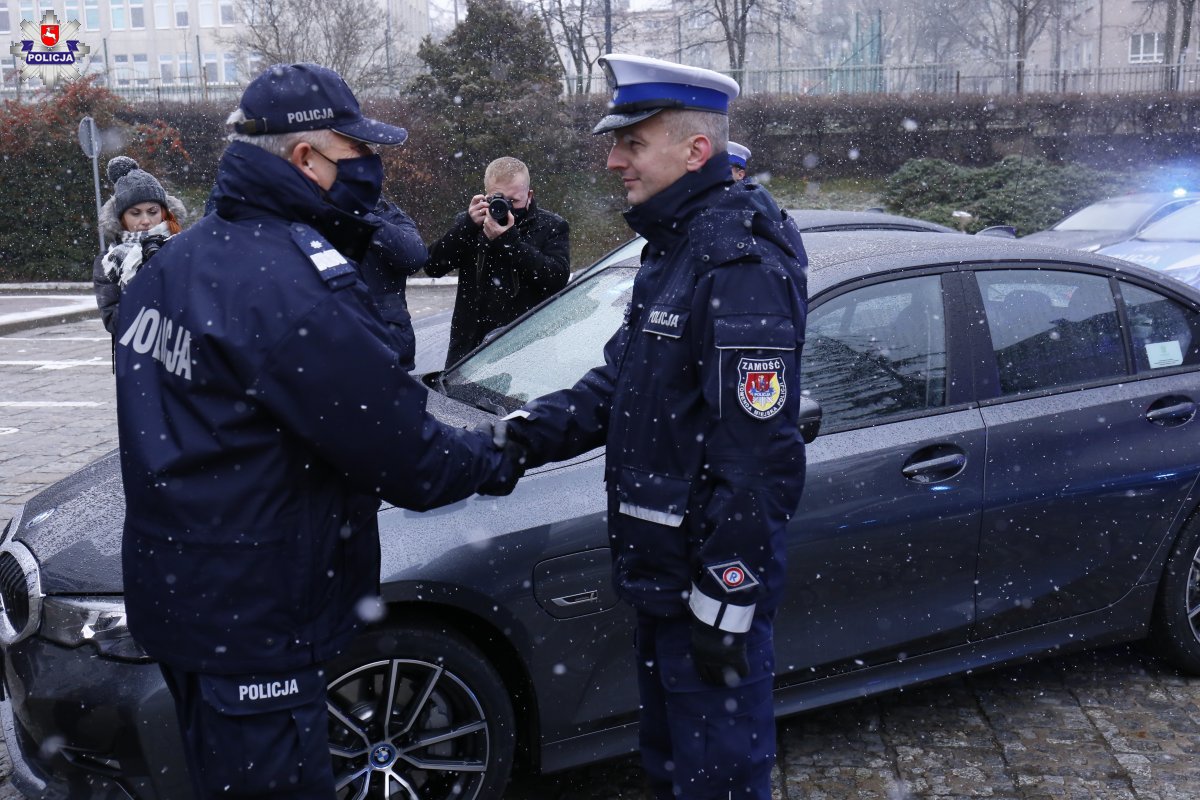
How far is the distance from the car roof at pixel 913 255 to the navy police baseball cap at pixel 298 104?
172 centimetres

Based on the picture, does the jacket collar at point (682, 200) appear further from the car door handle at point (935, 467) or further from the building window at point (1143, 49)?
the building window at point (1143, 49)

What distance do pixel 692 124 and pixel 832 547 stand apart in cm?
142

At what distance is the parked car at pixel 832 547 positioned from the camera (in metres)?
2.90

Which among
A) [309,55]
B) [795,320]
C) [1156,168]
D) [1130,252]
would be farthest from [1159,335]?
[309,55]

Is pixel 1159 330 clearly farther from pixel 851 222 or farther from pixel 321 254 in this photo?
pixel 321 254

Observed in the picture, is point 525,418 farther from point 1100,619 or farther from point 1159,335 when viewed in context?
point 1159,335

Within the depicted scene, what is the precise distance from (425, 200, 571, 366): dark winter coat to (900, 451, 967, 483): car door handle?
2.41 m

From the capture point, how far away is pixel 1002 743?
3725 mm

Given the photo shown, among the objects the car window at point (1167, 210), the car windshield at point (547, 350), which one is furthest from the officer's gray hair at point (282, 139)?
the car window at point (1167, 210)

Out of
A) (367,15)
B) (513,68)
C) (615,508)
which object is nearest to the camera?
(615,508)

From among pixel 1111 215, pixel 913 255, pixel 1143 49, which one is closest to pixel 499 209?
pixel 913 255

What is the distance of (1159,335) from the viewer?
406cm

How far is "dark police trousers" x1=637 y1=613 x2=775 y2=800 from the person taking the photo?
2.41 m

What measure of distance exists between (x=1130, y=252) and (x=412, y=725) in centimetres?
936
